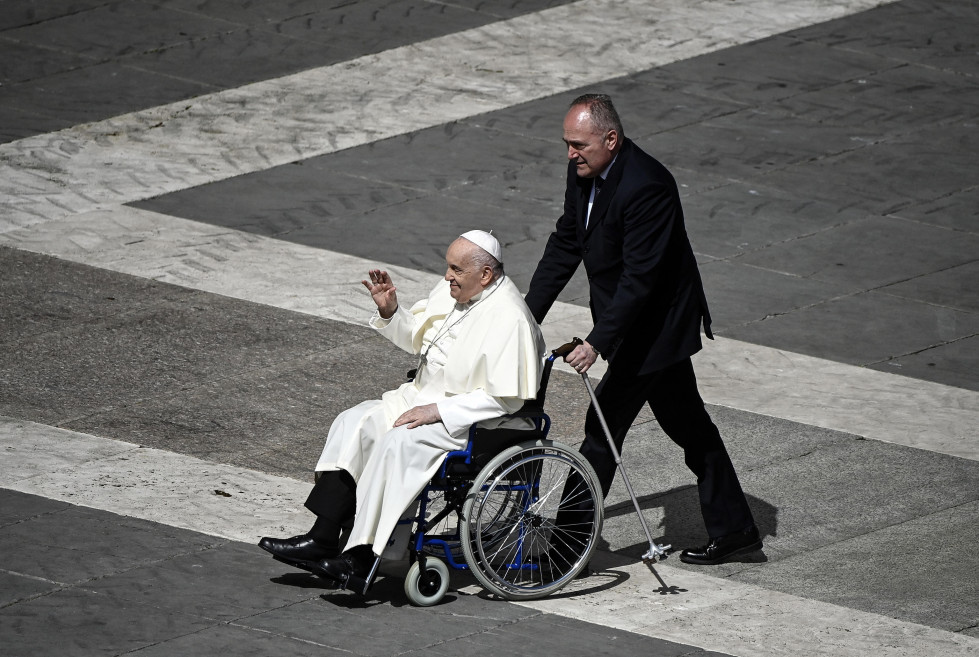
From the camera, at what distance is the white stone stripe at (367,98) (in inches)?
452

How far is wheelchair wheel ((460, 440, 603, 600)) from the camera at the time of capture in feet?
19.3

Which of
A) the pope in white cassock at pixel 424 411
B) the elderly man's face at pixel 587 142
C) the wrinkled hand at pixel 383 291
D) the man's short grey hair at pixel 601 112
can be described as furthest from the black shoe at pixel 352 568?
the man's short grey hair at pixel 601 112

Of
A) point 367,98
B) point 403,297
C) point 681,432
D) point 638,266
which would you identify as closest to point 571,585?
point 681,432

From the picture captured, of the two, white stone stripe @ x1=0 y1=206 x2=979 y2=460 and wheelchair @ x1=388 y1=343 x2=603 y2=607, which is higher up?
white stone stripe @ x1=0 y1=206 x2=979 y2=460

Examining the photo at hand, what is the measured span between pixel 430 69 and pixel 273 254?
4.31m

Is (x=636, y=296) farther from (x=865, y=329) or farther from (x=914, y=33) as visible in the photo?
(x=914, y=33)

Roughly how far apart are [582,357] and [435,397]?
64 centimetres

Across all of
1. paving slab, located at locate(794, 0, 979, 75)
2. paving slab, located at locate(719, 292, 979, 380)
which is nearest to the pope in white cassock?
paving slab, located at locate(719, 292, 979, 380)

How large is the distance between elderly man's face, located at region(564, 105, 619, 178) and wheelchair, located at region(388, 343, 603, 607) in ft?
2.54

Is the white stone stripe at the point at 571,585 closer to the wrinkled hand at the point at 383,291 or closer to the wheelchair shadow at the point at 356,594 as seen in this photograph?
the wheelchair shadow at the point at 356,594

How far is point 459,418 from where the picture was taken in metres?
5.90

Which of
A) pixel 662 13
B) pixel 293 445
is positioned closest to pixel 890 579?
pixel 293 445

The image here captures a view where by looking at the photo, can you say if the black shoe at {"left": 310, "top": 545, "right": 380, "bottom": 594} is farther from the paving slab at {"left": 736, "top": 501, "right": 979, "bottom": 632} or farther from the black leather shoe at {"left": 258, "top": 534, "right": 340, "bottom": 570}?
the paving slab at {"left": 736, "top": 501, "right": 979, "bottom": 632}

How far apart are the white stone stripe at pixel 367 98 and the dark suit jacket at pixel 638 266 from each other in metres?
5.39
